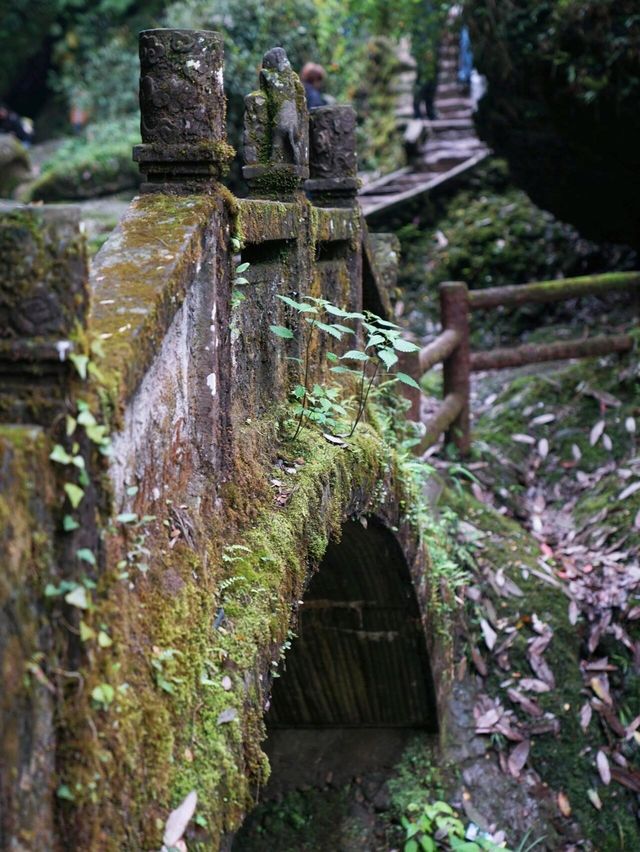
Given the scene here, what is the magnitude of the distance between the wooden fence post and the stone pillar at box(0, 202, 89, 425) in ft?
17.4

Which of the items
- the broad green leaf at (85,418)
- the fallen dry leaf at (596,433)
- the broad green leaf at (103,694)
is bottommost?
the fallen dry leaf at (596,433)

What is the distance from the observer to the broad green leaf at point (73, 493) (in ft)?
5.75

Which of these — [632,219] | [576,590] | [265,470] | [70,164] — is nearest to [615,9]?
[632,219]

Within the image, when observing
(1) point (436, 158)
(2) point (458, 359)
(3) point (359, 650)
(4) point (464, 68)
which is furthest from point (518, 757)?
(4) point (464, 68)

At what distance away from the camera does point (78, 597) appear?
176 centimetres

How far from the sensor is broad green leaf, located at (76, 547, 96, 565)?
5.92 feet

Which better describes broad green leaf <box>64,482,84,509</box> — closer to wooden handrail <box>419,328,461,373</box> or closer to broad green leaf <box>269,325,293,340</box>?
broad green leaf <box>269,325,293,340</box>

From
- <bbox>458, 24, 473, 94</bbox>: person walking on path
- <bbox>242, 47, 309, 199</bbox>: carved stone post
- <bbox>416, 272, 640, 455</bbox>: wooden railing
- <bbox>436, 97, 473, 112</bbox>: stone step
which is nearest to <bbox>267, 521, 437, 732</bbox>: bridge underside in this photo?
<bbox>416, 272, 640, 455</bbox>: wooden railing

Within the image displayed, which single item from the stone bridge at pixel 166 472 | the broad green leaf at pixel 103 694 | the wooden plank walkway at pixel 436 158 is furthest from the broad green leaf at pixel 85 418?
the wooden plank walkway at pixel 436 158

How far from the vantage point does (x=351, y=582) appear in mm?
5078

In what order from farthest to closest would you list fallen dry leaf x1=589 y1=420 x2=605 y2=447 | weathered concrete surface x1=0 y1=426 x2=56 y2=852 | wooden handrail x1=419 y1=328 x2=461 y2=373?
fallen dry leaf x1=589 y1=420 x2=605 y2=447, wooden handrail x1=419 y1=328 x2=461 y2=373, weathered concrete surface x1=0 y1=426 x2=56 y2=852

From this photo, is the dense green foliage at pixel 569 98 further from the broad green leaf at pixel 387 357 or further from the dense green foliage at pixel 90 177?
the dense green foliage at pixel 90 177

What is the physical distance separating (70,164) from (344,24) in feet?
13.4

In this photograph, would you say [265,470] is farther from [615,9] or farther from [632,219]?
[632,219]
